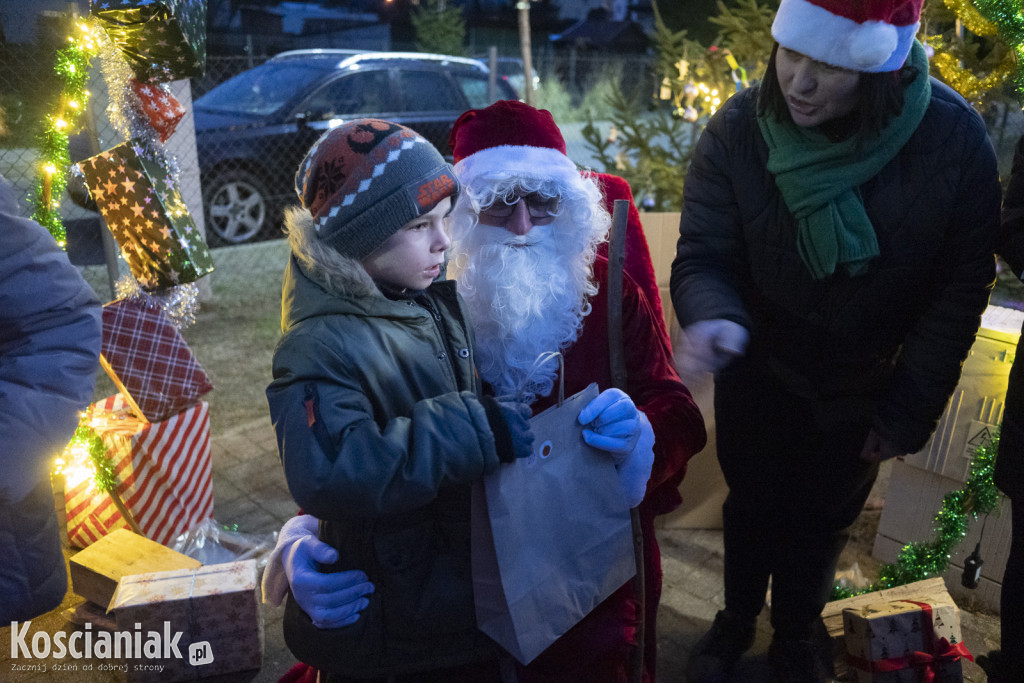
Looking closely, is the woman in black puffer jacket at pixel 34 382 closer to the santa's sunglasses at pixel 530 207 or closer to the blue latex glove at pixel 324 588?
the blue latex glove at pixel 324 588

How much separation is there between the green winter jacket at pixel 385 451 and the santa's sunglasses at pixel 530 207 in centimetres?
33

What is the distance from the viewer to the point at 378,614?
1462 mm

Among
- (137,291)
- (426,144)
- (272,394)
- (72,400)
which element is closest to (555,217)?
(426,144)

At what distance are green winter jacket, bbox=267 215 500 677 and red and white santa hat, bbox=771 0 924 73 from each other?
1063 millimetres

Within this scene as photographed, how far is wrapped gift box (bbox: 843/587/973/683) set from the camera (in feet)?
7.54

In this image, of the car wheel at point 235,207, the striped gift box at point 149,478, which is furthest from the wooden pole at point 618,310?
the car wheel at point 235,207

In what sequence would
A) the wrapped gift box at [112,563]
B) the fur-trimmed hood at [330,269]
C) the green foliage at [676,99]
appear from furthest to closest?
the green foliage at [676,99], the wrapped gift box at [112,563], the fur-trimmed hood at [330,269]

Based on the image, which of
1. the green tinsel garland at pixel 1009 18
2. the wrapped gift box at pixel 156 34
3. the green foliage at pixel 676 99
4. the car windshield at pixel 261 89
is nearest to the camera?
the green tinsel garland at pixel 1009 18

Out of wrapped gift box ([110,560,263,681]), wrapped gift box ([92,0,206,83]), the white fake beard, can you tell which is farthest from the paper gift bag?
wrapped gift box ([92,0,206,83])

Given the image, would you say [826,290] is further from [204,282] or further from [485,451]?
[204,282]

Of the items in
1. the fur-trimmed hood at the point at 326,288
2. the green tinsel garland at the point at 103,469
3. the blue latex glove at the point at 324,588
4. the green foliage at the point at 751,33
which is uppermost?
the green foliage at the point at 751,33

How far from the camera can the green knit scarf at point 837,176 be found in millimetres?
1824

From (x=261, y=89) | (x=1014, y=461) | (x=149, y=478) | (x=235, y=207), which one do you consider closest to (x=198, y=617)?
(x=149, y=478)

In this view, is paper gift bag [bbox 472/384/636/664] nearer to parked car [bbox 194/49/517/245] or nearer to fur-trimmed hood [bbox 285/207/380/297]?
fur-trimmed hood [bbox 285/207/380/297]
